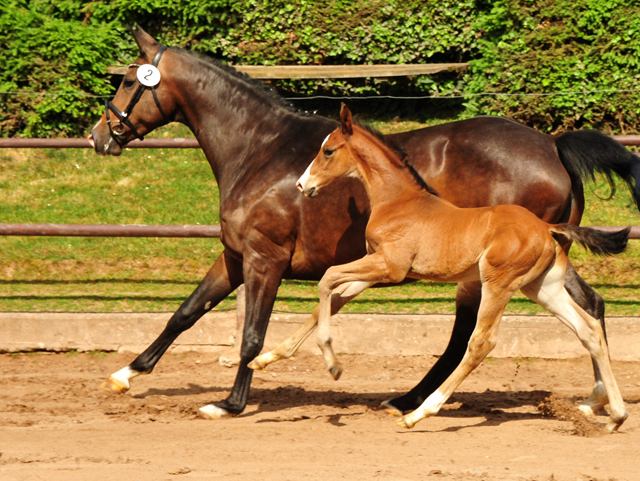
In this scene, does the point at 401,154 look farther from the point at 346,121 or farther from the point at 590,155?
the point at 590,155

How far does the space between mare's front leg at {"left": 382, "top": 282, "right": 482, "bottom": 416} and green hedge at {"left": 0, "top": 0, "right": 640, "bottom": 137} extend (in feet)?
15.9

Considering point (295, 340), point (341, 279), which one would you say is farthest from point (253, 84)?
point (295, 340)

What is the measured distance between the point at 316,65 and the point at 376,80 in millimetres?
853

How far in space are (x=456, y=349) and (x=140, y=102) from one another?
263 centimetres

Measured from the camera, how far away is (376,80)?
1041 cm

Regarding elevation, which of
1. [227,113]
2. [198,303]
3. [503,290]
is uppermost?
[227,113]

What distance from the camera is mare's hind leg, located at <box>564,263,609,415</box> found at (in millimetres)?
4664

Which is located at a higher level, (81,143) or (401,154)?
(401,154)

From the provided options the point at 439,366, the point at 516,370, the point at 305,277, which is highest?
the point at 305,277

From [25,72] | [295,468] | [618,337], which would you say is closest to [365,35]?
[25,72]

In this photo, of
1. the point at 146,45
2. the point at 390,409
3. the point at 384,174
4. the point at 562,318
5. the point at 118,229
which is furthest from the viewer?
the point at 118,229

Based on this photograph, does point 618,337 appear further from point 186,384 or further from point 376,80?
point 376,80

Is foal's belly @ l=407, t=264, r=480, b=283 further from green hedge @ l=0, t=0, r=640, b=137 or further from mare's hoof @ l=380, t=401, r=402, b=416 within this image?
green hedge @ l=0, t=0, r=640, b=137

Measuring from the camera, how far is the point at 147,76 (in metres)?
5.06
